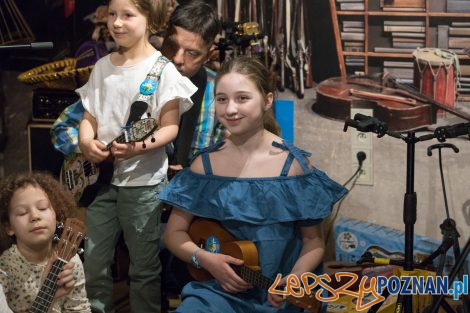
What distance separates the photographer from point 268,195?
286 cm

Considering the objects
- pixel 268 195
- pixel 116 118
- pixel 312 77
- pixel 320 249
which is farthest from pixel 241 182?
pixel 312 77

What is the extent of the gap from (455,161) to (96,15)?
1.97m

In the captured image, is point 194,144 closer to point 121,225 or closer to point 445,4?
point 121,225

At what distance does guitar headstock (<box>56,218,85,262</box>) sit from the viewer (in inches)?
105

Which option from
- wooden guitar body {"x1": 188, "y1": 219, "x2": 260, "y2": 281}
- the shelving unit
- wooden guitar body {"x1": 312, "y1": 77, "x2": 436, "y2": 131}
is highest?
the shelving unit

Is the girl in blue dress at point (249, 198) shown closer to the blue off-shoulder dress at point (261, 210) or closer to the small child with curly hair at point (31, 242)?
the blue off-shoulder dress at point (261, 210)

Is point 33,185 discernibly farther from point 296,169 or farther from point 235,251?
point 296,169

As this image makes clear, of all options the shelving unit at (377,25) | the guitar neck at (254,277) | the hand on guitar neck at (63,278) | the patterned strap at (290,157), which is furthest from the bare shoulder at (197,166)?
the shelving unit at (377,25)

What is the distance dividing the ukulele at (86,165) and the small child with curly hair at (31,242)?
33 centimetres

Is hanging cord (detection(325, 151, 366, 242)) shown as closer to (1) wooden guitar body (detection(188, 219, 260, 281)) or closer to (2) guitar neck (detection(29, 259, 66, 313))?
(1) wooden guitar body (detection(188, 219, 260, 281))

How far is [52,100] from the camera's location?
3.91 m

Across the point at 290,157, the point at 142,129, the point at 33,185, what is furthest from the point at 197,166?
the point at 33,185

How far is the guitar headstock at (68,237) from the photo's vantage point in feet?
8.79

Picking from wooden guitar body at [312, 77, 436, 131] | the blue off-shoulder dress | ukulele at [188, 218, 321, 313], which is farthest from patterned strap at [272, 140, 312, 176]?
wooden guitar body at [312, 77, 436, 131]
